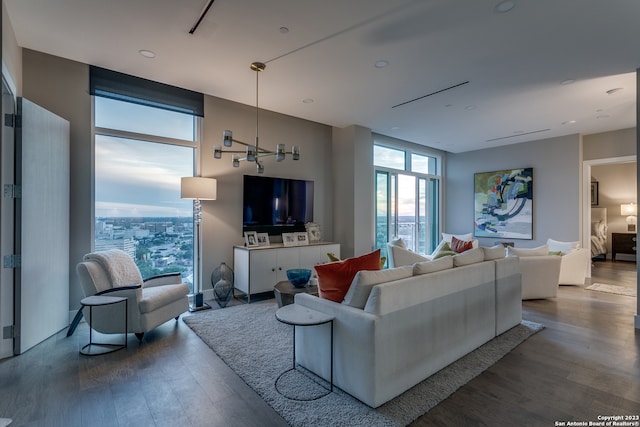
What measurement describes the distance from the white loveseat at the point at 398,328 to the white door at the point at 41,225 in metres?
2.60

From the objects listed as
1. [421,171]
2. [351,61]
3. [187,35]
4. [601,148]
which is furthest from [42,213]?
[601,148]

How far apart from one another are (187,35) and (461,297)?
11.7 ft

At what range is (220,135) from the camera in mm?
4840

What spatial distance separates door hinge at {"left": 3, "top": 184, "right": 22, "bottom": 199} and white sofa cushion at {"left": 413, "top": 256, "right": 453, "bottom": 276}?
3641 millimetres

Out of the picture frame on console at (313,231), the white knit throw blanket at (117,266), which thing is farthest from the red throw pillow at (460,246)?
the white knit throw blanket at (117,266)

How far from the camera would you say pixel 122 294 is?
3.05 m

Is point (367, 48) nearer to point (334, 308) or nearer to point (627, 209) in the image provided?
point (334, 308)

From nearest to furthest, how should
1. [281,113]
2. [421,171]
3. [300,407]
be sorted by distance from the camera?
[300,407], [281,113], [421,171]

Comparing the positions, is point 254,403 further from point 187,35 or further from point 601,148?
point 601,148

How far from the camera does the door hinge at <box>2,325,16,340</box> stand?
2766 mm

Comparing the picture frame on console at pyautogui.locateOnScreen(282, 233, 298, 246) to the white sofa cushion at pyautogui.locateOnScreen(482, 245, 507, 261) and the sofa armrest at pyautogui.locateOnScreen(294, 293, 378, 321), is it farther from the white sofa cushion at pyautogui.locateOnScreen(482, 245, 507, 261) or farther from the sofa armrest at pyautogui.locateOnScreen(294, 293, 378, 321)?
the white sofa cushion at pyautogui.locateOnScreen(482, 245, 507, 261)

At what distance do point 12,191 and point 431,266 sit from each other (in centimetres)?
384

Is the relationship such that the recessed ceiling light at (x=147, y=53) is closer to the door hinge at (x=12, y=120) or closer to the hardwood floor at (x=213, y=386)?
the door hinge at (x=12, y=120)

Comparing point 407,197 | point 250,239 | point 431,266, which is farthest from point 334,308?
point 407,197
